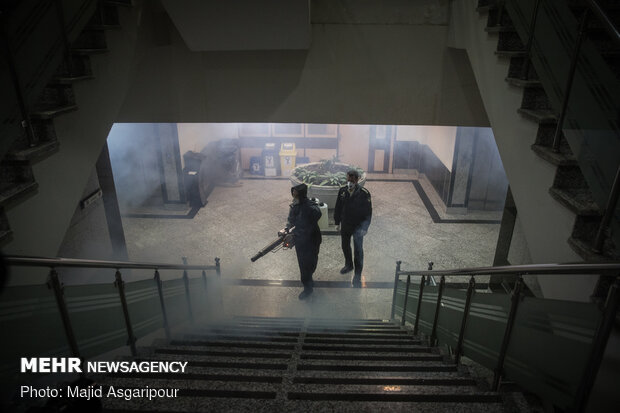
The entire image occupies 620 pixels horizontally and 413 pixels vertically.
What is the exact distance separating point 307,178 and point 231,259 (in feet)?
9.40

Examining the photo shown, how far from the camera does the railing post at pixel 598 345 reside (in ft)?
4.16

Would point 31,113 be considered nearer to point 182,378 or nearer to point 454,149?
point 182,378

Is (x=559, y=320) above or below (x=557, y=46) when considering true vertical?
below

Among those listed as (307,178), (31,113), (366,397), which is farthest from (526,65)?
(307,178)

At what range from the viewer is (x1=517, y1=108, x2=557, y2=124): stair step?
6.92 feet

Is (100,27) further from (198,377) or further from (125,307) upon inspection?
(198,377)

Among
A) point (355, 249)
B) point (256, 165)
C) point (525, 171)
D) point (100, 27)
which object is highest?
point (100, 27)

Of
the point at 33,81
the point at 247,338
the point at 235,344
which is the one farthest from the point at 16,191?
the point at 247,338

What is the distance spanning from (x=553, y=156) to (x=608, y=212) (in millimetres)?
506

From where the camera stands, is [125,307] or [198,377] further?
[125,307]

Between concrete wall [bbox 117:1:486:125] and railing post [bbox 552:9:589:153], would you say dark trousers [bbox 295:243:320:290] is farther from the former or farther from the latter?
railing post [bbox 552:9:589:153]

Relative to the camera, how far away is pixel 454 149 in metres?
7.86

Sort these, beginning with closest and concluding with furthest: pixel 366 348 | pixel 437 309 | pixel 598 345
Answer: pixel 598 345
pixel 366 348
pixel 437 309

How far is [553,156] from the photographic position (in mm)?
1959
